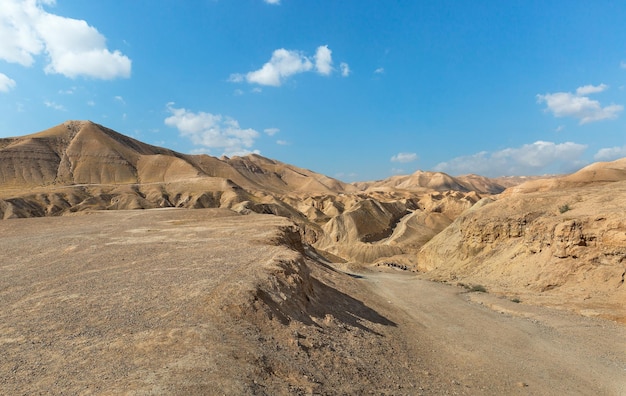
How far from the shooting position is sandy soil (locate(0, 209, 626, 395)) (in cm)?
668

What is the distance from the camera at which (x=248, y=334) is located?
8320mm

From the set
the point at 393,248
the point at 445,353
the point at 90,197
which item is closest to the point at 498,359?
the point at 445,353

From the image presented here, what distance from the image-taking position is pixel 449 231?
37.2 m

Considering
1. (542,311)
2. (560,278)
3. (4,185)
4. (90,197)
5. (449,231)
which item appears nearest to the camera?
(542,311)

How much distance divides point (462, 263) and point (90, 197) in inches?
3035

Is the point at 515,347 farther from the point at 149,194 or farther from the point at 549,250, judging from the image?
the point at 149,194

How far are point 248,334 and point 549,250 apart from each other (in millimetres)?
21420

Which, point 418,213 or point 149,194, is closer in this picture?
point 418,213

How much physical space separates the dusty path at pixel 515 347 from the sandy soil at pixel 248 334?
0.21ft

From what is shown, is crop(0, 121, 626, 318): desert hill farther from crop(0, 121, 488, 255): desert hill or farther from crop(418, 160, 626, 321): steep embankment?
crop(0, 121, 488, 255): desert hill

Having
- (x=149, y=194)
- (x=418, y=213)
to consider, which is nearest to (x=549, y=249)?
(x=418, y=213)

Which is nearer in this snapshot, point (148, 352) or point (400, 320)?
point (148, 352)

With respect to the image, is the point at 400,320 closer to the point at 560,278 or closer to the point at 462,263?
the point at 560,278

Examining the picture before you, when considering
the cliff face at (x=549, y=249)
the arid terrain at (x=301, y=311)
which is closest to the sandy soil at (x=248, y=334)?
the arid terrain at (x=301, y=311)
